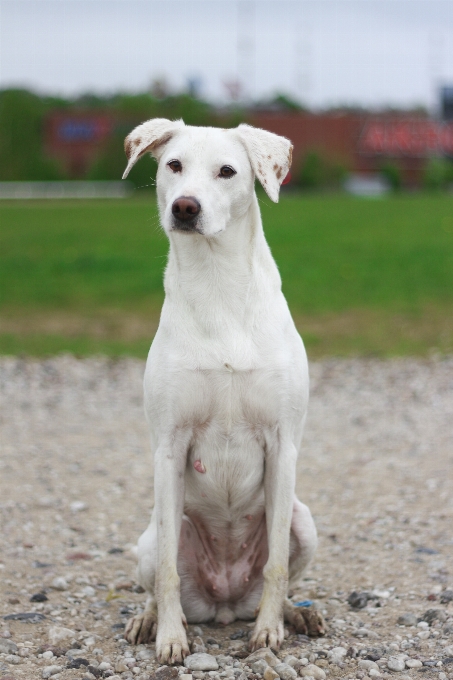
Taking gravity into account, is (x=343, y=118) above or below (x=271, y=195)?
below

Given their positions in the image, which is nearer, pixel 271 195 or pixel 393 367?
pixel 271 195

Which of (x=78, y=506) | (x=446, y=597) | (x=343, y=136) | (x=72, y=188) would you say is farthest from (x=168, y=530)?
(x=343, y=136)

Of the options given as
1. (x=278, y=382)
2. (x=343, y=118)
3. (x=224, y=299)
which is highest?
(x=224, y=299)

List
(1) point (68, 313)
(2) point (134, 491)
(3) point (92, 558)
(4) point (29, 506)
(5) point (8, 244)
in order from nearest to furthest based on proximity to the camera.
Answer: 1. (3) point (92, 558)
2. (4) point (29, 506)
3. (2) point (134, 491)
4. (1) point (68, 313)
5. (5) point (8, 244)

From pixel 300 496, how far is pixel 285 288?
9463mm

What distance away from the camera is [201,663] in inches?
163

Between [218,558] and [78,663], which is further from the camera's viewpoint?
[218,558]

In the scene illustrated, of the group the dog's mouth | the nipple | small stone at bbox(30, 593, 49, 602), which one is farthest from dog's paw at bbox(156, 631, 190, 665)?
the dog's mouth

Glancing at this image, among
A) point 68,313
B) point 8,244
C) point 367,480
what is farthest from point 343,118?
point 367,480

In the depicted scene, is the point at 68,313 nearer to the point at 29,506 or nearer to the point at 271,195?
the point at 29,506

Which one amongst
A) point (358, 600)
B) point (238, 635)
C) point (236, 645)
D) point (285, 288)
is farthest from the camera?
point (285, 288)

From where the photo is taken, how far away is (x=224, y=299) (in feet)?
14.4

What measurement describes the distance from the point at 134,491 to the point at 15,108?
7903cm

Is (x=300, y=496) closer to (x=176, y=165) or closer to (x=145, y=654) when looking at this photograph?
(x=145, y=654)
